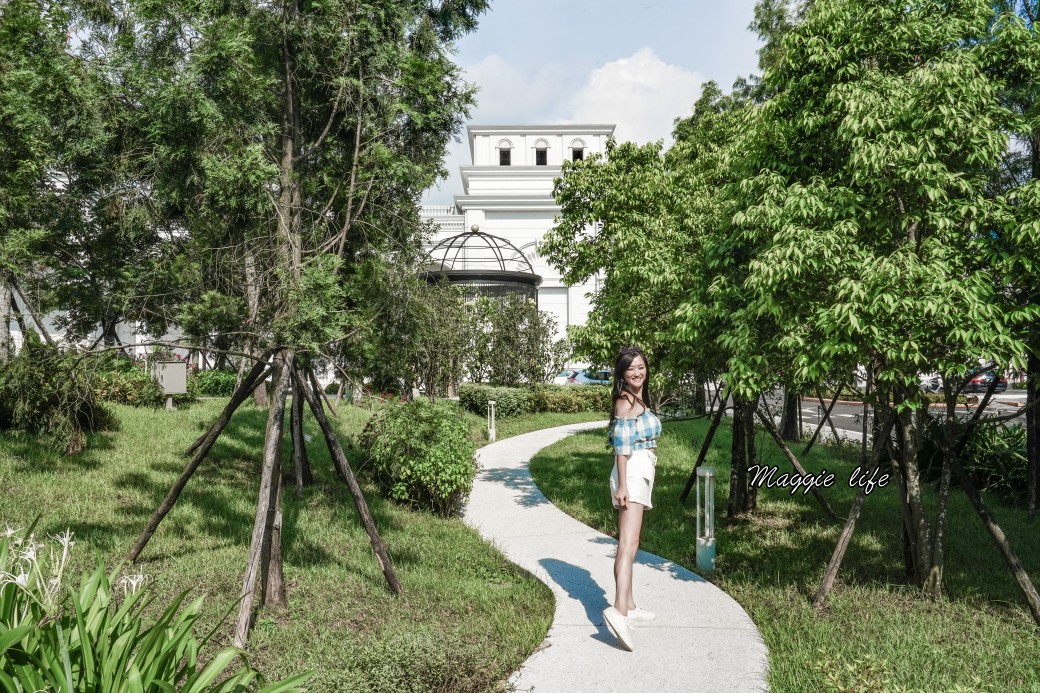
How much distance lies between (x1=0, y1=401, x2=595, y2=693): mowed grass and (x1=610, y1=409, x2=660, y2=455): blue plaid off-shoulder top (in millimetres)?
1486

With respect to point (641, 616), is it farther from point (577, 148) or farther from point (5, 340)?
point (577, 148)

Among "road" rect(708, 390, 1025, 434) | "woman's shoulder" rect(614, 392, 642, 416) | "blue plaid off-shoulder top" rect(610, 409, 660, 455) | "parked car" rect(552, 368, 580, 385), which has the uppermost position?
"woman's shoulder" rect(614, 392, 642, 416)

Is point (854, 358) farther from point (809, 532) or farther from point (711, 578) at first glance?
point (809, 532)

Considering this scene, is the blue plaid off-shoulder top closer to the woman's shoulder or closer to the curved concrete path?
the woman's shoulder

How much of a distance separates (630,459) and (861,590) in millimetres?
2680

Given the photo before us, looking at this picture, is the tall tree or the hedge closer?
the tall tree

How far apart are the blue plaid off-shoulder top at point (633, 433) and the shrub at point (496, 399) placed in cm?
1638

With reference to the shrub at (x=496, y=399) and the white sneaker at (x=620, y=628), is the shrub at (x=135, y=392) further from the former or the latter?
the white sneaker at (x=620, y=628)

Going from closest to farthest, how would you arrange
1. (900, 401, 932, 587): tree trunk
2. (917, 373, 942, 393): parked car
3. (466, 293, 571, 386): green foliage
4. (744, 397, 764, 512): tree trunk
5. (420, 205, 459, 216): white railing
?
(917, 373, 942, 393): parked car, (900, 401, 932, 587): tree trunk, (744, 397, 764, 512): tree trunk, (466, 293, 571, 386): green foliage, (420, 205, 459, 216): white railing

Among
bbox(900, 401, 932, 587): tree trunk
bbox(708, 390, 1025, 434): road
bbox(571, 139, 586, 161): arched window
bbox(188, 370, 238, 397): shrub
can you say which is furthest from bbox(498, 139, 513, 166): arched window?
bbox(900, 401, 932, 587): tree trunk

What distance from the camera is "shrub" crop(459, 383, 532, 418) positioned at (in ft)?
71.4

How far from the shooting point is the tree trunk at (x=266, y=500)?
4.66m

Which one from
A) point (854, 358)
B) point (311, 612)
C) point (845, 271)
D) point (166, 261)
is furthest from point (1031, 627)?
point (166, 261)

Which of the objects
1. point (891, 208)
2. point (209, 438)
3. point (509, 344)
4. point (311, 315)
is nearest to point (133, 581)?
point (311, 315)
